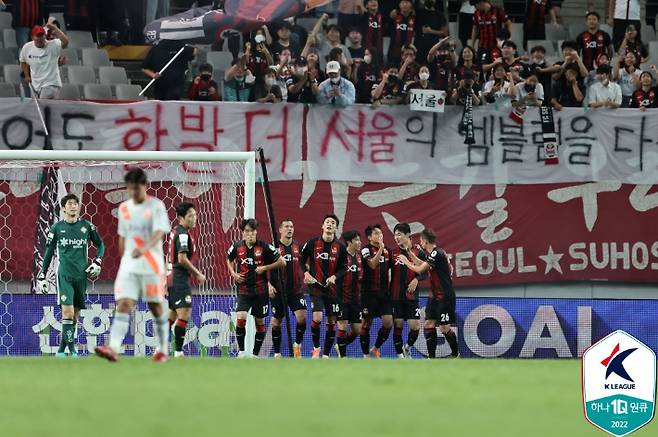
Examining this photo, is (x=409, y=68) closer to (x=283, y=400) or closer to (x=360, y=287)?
(x=360, y=287)

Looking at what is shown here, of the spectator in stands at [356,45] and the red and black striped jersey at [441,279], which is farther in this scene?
the spectator in stands at [356,45]

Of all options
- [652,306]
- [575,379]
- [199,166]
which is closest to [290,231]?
[199,166]

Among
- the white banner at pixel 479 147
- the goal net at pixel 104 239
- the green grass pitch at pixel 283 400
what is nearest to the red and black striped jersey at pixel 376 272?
the goal net at pixel 104 239

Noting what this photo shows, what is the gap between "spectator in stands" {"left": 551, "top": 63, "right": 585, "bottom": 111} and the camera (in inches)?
875

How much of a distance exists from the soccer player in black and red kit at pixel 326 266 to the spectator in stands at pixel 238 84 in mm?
3582

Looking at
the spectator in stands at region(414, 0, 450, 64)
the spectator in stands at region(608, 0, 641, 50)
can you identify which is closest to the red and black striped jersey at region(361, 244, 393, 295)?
the spectator in stands at region(414, 0, 450, 64)

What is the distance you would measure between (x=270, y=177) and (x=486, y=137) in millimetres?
3353

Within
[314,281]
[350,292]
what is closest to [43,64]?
[314,281]

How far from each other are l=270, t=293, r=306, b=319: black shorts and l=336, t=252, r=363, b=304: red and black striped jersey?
49 cm

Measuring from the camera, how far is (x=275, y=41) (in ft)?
72.0

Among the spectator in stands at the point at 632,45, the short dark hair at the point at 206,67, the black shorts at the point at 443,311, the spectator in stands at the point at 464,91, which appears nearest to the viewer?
the black shorts at the point at 443,311

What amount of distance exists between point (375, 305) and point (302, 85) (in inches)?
154

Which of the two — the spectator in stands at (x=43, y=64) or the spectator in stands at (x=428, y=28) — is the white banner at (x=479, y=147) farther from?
the spectator in stands at (x=43, y=64)

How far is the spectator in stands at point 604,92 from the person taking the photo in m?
22.0
